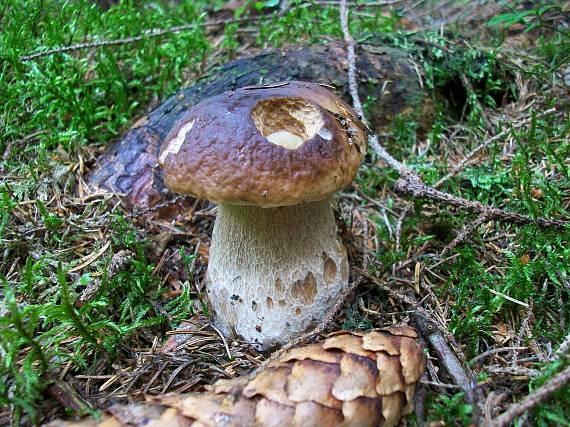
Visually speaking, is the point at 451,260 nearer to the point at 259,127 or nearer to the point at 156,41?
the point at 259,127

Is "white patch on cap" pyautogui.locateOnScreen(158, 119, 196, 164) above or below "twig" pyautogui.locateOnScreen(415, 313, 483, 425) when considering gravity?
above

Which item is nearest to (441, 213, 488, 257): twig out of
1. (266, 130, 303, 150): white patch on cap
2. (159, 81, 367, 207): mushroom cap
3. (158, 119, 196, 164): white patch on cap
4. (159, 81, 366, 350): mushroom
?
(159, 81, 366, 350): mushroom

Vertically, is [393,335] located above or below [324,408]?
below

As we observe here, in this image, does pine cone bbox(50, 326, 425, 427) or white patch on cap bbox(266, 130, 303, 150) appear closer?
pine cone bbox(50, 326, 425, 427)

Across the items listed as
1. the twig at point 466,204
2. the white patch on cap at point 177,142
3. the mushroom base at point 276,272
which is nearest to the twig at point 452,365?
the mushroom base at point 276,272

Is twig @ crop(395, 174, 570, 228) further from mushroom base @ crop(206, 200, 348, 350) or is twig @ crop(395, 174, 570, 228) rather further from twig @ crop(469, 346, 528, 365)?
twig @ crop(469, 346, 528, 365)

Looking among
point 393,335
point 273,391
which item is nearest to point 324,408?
point 273,391

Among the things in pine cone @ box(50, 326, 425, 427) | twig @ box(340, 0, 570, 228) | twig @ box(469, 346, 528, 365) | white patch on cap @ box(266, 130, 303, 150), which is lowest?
twig @ box(469, 346, 528, 365)
